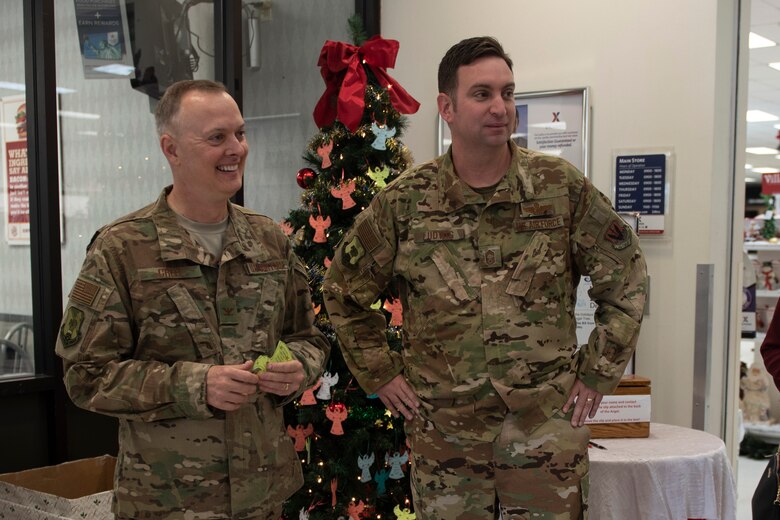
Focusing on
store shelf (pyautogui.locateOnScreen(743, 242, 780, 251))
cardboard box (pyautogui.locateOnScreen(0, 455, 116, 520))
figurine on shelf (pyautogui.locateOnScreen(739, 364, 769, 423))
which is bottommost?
figurine on shelf (pyautogui.locateOnScreen(739, 364, 769, 423))

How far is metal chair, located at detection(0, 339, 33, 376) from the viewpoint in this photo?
2443mm

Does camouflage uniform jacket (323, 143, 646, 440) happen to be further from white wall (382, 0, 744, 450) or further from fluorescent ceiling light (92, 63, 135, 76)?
fluorescent ceiling light (92, 63, 135, 76)

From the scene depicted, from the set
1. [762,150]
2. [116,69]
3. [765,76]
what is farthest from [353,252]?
[762,150]

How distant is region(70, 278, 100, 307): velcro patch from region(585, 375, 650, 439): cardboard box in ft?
5.92

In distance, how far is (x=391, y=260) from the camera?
1.84m

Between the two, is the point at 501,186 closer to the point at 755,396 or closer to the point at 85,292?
the point at 85,292

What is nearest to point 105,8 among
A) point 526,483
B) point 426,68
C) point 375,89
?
point 375,89

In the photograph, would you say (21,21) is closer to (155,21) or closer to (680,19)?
(155,21)

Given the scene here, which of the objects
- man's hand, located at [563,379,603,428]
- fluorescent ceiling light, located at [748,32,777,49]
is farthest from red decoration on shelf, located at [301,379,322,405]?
fluorescent ceiling light, located at [748,32,777,49]

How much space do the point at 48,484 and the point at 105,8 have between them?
1.80m

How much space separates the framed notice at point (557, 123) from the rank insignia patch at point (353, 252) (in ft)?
5.32

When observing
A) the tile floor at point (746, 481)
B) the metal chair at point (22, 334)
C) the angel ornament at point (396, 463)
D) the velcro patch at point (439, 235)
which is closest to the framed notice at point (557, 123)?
the angel ornament at point (396, 463)

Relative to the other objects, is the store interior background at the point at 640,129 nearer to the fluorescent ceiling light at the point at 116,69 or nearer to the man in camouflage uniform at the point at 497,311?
the fluorescent ceiling light at the point at 116,69

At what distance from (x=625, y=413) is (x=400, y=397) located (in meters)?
1.17
